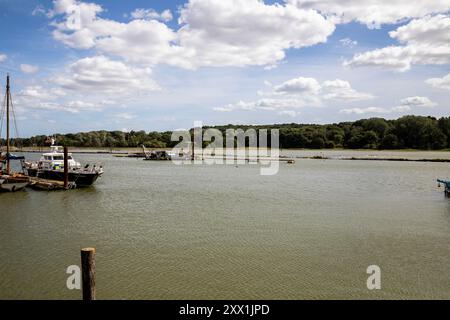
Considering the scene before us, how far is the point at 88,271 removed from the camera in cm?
966

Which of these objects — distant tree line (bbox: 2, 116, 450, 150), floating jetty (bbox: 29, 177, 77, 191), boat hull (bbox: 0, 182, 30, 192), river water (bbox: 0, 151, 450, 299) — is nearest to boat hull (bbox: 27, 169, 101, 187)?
floating jetty (bbox: 29, 177, 77, 191)

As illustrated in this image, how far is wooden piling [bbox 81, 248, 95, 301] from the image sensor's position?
9.55 meters

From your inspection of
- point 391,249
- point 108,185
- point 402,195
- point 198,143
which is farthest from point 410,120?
point 391,249

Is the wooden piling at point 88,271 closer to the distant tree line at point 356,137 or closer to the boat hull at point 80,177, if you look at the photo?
the boat hull at point 80,177

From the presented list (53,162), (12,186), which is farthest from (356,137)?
(12,186)

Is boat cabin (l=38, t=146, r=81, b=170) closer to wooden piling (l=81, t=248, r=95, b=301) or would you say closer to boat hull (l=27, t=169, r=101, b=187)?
boat hull (l=27, t=169, r=101, b=187)

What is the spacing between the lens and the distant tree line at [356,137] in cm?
11731

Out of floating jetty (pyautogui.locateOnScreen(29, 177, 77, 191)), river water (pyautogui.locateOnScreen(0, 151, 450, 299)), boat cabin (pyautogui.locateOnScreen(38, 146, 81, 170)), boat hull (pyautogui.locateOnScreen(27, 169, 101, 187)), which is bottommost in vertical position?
river water (pyautogui.locateOnScreen(0, 151, 450, 299))

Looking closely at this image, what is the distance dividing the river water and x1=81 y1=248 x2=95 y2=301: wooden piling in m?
2.14

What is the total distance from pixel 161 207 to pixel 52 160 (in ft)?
58.9

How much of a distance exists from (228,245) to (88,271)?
8.33 metres

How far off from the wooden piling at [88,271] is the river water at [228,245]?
2.14 m

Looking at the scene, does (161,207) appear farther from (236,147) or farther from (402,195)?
(236,147)

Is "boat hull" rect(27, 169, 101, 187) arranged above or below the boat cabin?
below
